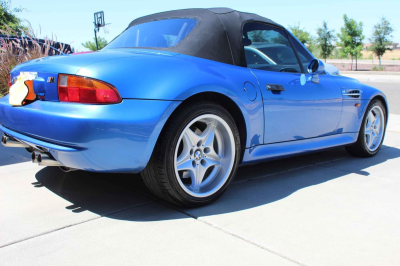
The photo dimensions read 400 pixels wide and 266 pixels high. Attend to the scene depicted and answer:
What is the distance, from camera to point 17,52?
750 cm

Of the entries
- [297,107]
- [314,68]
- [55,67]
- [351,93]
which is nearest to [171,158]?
[55,67]

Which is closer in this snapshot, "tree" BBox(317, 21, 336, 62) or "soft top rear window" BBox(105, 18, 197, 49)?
"soft top rear window" BBox(105, 18, 197, 49)

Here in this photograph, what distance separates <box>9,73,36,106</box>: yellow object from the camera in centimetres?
263

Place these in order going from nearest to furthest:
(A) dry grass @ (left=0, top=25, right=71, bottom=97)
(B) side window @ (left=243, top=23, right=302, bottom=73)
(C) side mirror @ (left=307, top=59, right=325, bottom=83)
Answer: (B) side window @ (left=243, top=23, right=302, bottom=73) < (C) side mirror @ (left=307, top=59, right=325, bottom=83) < (A) dry grass @ (left=0, top=25, right=71, bottom=97)

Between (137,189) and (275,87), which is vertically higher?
(275,87)

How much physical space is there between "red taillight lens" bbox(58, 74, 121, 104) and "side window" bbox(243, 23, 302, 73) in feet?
4.20

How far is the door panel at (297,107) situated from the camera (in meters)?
3.16

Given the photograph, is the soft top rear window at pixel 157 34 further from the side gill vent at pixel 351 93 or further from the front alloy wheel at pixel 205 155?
the side gill vent at pixel 351 93

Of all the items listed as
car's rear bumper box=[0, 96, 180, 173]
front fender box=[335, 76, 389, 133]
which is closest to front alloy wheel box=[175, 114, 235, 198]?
car's rear bumper box=[0, 96, 180, 173]

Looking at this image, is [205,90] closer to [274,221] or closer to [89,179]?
[274,221]

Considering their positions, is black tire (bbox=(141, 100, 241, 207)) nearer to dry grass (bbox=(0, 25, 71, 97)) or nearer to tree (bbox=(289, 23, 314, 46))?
dry grass (bbox=(0, 25, 71, 97))

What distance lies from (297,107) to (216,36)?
36.6 inches

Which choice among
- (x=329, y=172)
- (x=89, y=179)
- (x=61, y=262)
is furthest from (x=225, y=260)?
(x=329, y=172)

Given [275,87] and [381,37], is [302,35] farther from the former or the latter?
[275,87]
